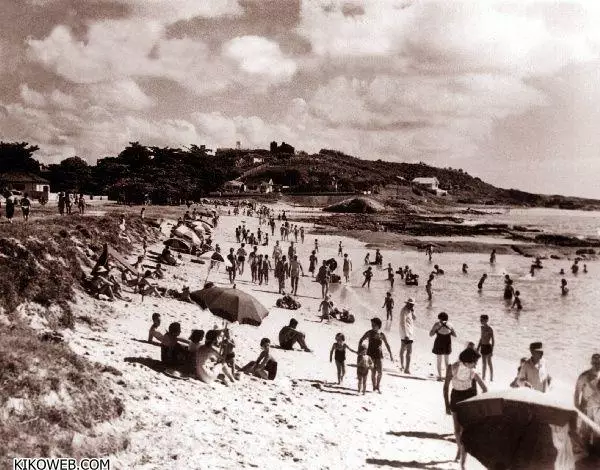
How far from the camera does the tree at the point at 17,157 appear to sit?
2331 inches

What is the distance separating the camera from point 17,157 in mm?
61156

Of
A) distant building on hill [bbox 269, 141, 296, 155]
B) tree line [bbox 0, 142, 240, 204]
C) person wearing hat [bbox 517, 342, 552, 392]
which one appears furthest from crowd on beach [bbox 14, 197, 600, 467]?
distant building on hill [bbox 269, 141, 296, 155]

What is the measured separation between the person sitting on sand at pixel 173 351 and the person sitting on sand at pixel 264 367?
4.90ft

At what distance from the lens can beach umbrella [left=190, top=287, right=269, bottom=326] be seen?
40.8 feet

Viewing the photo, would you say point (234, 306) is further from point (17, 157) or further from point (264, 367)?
point (17, 157)

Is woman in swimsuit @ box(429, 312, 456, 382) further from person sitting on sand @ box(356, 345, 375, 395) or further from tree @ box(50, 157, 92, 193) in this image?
tree @ box(50, 157, 92, 193)

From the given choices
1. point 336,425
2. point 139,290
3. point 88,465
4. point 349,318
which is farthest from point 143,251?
point 88,465

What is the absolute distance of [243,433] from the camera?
23.9 feet

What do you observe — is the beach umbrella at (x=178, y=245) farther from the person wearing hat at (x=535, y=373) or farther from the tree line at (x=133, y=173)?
the tree line at (x=133, y=173)

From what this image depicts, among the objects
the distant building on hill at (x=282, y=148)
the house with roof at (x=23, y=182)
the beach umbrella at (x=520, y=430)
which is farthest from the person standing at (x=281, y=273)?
the distant building on hill at (x=282, y=148)

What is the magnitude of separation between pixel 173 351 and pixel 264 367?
189cm

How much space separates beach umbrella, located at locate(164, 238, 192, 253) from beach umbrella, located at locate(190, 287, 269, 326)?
43.8ft

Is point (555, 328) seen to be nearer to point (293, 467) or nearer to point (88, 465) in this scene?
point (293, 467)

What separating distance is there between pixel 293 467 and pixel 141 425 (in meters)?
2.09
